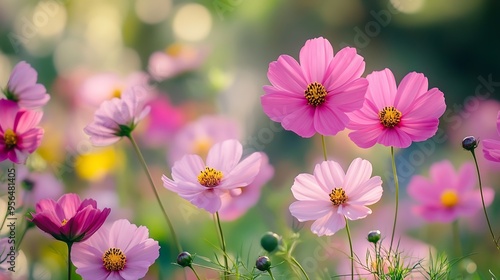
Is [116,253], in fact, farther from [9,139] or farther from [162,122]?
[162,122]

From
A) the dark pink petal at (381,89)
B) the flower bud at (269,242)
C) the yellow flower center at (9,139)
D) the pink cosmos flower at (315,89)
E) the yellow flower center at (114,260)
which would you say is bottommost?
the yellow flower center at (114,260)

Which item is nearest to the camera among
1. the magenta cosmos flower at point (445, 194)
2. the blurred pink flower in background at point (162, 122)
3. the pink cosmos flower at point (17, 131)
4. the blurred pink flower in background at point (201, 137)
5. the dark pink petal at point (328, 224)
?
the dark pink petal at point (328, 224)

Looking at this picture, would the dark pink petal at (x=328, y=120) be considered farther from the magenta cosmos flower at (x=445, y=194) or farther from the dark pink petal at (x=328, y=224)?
the magenta cosmos flower at (x=445, y=194)

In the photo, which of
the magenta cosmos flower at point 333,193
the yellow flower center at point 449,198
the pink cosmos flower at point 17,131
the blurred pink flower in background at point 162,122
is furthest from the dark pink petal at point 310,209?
the blurred pink flower in background at point 162,122

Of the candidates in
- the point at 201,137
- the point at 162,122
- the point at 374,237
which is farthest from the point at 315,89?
the point at 162,122

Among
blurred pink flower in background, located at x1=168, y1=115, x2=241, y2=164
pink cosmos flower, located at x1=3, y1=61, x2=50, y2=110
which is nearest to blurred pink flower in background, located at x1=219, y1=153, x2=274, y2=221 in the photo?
blurred pink flower in background, located at x1=168, y1=115, x2=241, y2=164

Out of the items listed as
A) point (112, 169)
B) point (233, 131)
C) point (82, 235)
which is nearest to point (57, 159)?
point (112, 169)

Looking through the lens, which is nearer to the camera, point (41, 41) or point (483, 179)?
point (483, 179)

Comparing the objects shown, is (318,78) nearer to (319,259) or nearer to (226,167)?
(226,167)
